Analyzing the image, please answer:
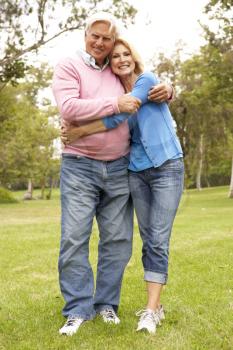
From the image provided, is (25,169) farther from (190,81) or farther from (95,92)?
(95,92)

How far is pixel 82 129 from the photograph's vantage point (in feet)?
14.7

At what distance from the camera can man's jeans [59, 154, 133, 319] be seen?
4602 mm

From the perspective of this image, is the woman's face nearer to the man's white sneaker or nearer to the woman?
the woman

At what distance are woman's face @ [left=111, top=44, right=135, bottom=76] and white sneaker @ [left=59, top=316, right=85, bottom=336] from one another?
81.3 inches

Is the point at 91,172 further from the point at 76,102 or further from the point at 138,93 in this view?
the point at 138,93

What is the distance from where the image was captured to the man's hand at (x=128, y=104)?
14.1 feet

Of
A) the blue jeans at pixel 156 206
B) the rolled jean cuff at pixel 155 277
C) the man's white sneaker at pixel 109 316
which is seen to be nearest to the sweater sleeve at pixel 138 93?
the blue jeans at pixel 156 206

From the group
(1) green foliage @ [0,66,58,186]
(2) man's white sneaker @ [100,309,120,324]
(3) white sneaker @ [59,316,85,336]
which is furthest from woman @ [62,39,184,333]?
(1) green foliage @ [0,66,58,186]

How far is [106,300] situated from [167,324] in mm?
579

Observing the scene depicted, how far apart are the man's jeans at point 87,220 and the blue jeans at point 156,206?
16 cm

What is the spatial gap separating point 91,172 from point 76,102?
63 cm

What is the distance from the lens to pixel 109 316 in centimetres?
485

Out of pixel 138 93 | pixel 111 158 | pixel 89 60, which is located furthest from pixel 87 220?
pixel 89 60

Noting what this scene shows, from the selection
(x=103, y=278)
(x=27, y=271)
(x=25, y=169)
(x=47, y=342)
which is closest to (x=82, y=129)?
(x=103, y=278)
